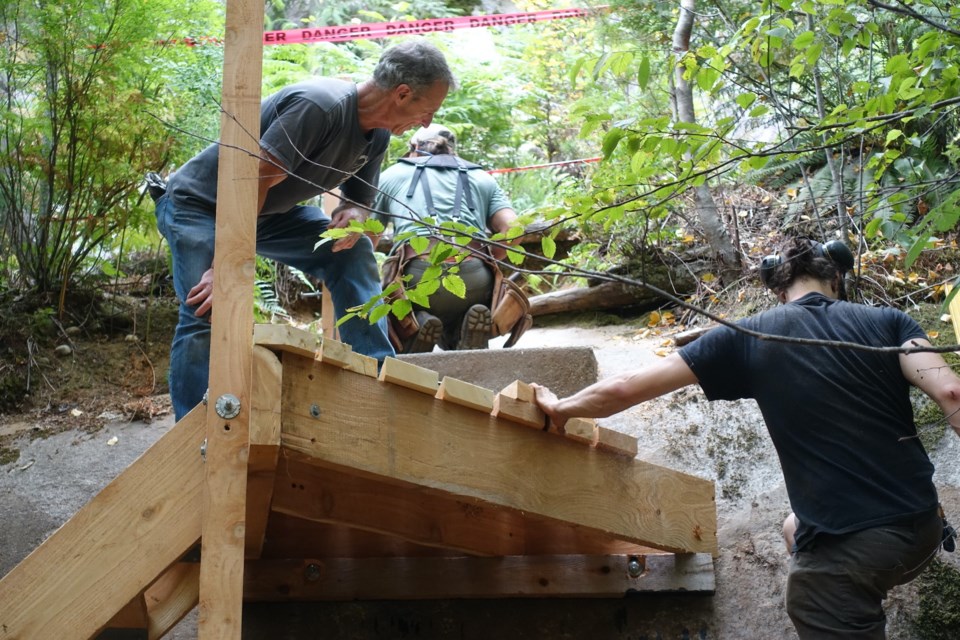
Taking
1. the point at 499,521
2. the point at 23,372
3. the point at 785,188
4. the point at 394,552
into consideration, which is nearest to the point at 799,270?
the point at 499,521

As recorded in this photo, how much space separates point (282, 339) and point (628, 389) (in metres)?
1.23

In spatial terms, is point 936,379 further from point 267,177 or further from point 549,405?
point 267,177

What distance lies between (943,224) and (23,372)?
551 centimetres

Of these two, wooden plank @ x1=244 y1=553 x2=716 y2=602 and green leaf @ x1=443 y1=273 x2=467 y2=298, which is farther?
wooden plank @ x1=244 y1=553 x2=716 y2=602

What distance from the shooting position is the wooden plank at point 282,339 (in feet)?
8.98

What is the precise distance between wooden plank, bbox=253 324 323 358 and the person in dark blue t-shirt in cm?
95

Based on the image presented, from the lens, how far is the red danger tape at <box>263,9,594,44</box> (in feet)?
26.8

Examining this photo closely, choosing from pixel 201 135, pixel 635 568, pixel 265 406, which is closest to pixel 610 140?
pixel 265 406

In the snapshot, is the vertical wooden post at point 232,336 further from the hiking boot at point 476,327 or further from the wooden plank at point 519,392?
the hiking boot at point 476,327

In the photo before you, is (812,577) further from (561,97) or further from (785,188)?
(561,97)

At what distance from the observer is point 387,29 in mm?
8711

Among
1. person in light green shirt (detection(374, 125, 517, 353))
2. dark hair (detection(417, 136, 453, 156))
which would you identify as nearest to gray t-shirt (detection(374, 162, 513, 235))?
person in light green shirt (detection(374, 125, 517, 353))

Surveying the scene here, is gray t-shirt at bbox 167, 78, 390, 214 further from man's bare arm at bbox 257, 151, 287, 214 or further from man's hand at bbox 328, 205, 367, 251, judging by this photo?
man's hand at bbox 328, 205, 367, 251

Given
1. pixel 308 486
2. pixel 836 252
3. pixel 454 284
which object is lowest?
pixel 308 486
